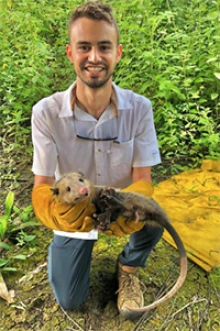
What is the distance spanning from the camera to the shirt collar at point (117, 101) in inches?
36.9

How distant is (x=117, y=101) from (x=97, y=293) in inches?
28.9

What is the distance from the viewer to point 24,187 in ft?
4.03

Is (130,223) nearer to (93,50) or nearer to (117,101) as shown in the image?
(117,101)

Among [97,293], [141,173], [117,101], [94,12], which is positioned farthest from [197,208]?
[94,12]

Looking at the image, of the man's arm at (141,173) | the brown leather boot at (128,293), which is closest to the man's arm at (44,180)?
the man's arm at (141,173)

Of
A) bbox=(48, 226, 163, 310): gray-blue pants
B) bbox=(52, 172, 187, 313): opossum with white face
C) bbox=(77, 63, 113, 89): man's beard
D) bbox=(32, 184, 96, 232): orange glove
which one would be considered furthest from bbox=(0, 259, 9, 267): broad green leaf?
bbox=(77, 63, 113, 89): man's beard

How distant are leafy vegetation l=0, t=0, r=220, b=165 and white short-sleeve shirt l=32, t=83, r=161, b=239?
68mm

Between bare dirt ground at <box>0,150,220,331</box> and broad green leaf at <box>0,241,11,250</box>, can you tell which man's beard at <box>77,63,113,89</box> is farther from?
broad green leaf at <box>0,241,11,250</box>

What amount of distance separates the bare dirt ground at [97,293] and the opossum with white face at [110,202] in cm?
24

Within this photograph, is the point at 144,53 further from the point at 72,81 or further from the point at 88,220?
the point at 88,220

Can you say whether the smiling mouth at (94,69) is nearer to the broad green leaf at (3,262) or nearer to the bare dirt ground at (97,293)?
the bare dirt ground at (97,293)

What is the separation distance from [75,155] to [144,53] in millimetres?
345

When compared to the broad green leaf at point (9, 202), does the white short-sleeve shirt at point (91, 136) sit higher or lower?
higher

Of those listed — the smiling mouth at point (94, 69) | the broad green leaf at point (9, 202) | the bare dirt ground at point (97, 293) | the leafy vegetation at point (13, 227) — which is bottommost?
the bare dirt ground at point (97, 293)
